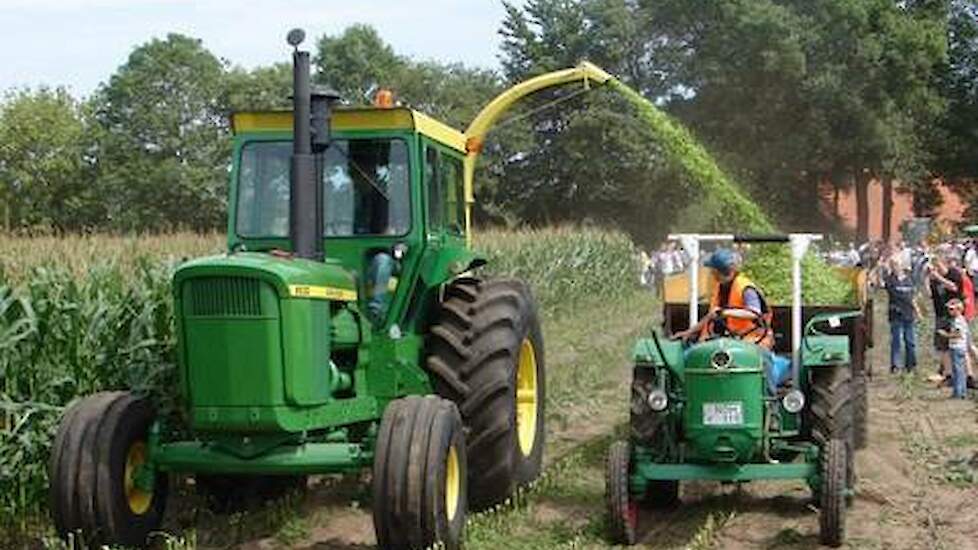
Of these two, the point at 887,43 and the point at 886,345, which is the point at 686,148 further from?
the point at 887,43

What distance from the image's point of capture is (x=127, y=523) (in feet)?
22.0

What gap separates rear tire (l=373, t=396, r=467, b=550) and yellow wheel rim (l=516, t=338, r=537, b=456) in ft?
7.30

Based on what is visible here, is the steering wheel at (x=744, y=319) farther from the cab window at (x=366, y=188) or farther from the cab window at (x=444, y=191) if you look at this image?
the cab window at (x=366, y=188)

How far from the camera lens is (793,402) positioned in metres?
7.78

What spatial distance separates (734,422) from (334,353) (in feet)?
7.48

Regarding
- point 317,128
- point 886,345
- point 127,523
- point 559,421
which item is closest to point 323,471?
point 127,523

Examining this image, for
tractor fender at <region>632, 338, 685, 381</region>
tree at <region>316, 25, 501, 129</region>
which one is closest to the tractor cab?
tractor fender at <region>632, 338, 685, 381</region>

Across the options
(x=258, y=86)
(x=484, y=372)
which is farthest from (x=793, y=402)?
(x=258, y=86)

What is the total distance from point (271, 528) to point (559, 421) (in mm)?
4717

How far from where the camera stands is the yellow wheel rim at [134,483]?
6812mm

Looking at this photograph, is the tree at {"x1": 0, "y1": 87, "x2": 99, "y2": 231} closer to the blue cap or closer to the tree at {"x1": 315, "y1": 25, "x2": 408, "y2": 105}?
the tree at {"x1": 315, "y1": 25, "x2": 408, "y2": 105}

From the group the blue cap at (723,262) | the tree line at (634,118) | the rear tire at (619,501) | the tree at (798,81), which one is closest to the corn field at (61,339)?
the rear tire at (619,501)

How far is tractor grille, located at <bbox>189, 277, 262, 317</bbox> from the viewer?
645 centimetres

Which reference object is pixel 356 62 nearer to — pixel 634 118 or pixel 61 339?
pixel 634 118
